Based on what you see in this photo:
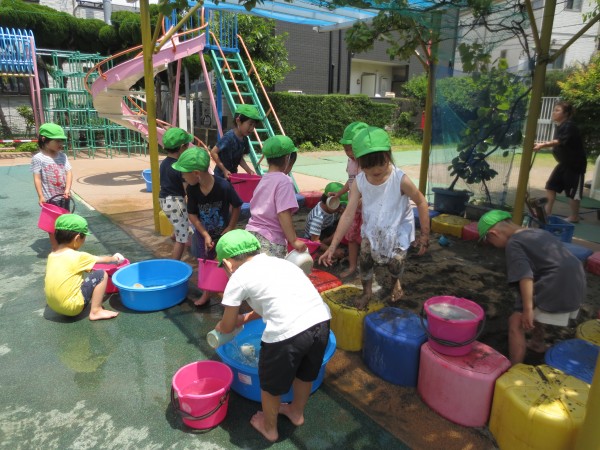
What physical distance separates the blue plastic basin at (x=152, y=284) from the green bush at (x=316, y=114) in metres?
12.3

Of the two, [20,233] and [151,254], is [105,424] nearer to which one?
[151,254]

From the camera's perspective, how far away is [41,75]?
53.2 feet

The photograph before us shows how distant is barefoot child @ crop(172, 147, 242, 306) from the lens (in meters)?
3.50

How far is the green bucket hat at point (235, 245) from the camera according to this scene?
219cm

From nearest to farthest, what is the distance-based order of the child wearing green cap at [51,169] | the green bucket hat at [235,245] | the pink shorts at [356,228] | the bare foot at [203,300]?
the green bucket hat at [235,245] < the bare foot at [203,300] < the pink shorts at [356,228] < the child wearing green cap at [51,169]

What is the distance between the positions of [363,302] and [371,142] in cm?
114

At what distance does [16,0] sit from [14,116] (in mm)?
4109

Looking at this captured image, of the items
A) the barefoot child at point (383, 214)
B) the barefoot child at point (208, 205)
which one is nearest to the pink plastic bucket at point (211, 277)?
the barefoot child at point (208, 205)

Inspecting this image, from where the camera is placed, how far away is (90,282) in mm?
3496

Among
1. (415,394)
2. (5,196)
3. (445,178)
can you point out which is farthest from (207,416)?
(5,196)

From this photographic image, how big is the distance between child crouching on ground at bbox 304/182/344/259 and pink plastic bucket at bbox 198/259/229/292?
1342 mm

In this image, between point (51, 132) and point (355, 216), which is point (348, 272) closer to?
point (355, 216)

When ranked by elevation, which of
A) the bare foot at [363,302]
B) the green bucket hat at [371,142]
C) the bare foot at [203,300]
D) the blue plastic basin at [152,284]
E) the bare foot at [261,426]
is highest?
the green bucket hat at [371,142]

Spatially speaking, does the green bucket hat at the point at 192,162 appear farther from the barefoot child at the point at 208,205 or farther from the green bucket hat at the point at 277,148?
the green bucket hat at the point at 277,148
